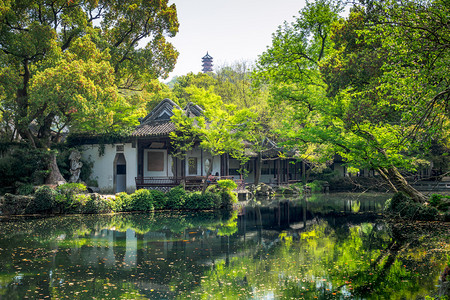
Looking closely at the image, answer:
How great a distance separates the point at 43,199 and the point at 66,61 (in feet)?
21.6

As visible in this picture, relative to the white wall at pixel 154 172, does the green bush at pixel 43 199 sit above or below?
below

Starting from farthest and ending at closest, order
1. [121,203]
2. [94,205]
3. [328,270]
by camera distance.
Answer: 1. [121,203]
2. [94,205]
3. [328,270]

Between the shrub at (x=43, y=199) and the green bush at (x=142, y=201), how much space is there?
362cm

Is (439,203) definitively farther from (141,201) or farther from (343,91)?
(141,201)

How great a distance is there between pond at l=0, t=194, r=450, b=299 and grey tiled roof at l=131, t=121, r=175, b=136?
7.78m

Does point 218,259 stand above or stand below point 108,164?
below

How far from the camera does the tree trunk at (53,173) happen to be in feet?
69.5

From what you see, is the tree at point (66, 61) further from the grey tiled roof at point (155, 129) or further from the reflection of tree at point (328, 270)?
the reflection of tree at point (328, 270)

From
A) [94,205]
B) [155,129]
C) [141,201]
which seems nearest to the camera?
[94,205]

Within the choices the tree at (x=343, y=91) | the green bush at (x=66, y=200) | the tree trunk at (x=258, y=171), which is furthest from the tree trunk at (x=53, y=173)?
the tree trunk at (x=258, y=171)

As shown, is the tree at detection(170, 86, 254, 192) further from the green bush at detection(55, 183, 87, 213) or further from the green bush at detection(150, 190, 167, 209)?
the green bush at detection(55, 183, 87, 213)

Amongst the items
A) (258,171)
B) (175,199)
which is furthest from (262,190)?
(175,199)

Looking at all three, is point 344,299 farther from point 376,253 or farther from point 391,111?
point 391,111

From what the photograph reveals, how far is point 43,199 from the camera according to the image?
17781 millimetres
